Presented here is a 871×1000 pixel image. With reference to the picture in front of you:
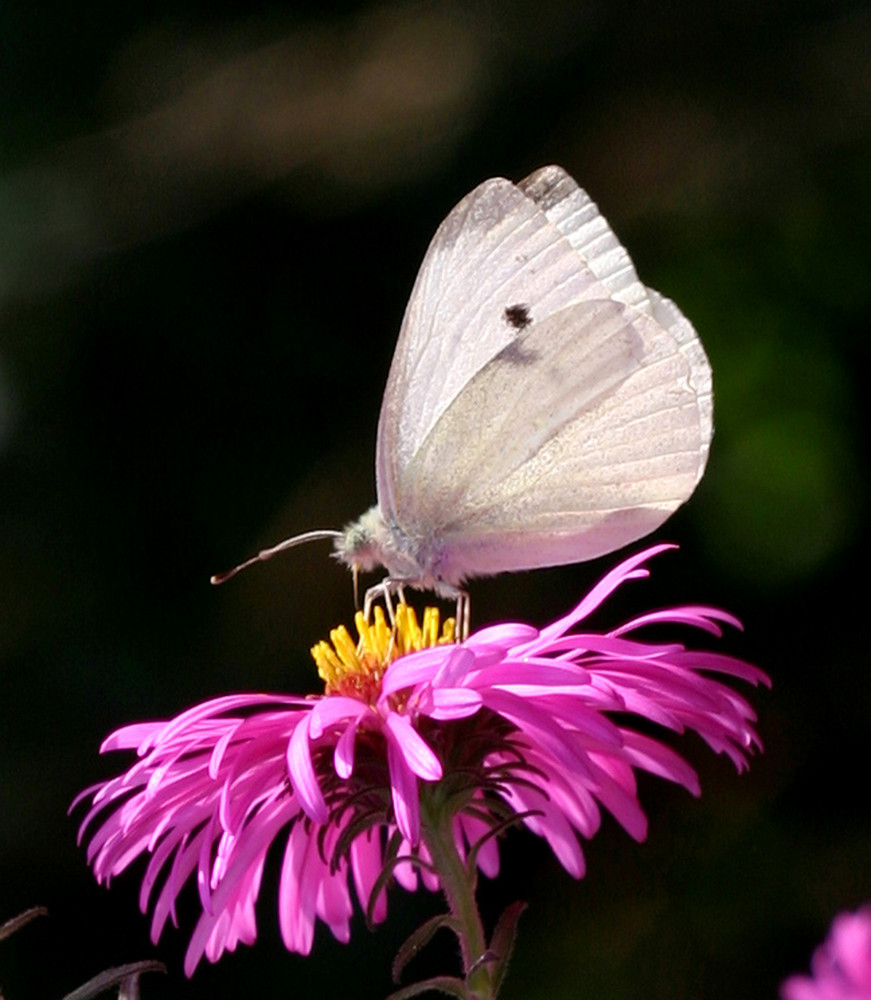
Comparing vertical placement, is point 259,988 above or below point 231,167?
below

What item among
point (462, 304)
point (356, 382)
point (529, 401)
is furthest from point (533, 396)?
point (356, 382)

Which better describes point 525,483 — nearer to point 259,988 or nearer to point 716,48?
point 259,988

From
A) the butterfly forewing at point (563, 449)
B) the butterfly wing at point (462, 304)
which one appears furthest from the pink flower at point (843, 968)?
the butterfly wing at point (462, 304)

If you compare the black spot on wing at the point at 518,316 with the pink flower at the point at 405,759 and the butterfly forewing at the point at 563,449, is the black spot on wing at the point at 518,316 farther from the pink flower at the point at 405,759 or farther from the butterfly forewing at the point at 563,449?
the pink flower at the point at 405,759

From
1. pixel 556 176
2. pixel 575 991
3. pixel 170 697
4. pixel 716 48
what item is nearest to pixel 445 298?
pixel 556 176

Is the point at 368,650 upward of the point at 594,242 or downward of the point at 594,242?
downward

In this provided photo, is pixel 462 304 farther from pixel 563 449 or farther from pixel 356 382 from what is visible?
pixel 356 382
